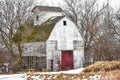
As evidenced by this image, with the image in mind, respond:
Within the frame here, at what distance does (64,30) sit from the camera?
118 feet

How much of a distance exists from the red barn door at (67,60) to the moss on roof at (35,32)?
2855 millimetres

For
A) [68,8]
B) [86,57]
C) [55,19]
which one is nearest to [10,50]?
[55,19]

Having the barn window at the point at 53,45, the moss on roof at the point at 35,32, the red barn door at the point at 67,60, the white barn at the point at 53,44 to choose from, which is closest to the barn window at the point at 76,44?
the white barn at the point at 53,44

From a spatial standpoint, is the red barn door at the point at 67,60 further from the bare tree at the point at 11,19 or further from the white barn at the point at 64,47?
the bare tree at the point at 11,19

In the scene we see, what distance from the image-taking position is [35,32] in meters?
34.4

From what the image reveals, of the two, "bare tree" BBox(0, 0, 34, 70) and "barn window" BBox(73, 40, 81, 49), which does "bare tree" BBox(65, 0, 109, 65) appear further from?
"bare tree" BBox(0, 0, 34, 70)

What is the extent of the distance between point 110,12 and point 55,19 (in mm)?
15217

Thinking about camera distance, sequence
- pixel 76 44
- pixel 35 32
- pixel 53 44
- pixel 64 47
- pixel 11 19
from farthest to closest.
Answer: pixel 76 44, pixel 64 47, pixel 53 44, pixel 35 32, pixel 11 19

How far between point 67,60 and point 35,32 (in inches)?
184

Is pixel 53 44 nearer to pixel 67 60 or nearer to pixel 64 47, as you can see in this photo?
pixel 64 47

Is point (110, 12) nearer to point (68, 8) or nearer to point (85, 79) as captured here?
point (68, 8)

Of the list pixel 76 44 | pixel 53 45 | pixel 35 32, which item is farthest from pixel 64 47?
pixel 35 32

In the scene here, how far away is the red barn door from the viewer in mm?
34725

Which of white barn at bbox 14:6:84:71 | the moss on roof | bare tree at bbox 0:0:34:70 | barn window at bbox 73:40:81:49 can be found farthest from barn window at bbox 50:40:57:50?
bare tree at bbox 0:0:34:70
